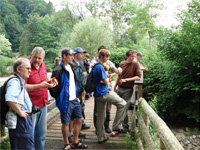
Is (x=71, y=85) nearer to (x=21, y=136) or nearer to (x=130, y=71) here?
(x=21, y=136)

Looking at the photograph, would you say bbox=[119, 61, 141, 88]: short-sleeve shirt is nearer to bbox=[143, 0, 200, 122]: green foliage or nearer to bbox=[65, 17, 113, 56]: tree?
bbox=[143, 0, 200, 122]: green foliage

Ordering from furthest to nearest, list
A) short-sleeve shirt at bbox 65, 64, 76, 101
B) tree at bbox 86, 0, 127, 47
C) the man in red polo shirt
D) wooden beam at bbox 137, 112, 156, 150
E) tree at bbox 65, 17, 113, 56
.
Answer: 1. tree at bbox 86, 0, 127, 47
2. tree at bbox 65, 17, 113, 56
3. short-sleeve shirt at bbox 65, 64, 76, 101
4. the man in red polo shirt
5. wooden beam at bbox 137, 112, 156, 150

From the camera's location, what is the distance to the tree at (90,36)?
25362 mm

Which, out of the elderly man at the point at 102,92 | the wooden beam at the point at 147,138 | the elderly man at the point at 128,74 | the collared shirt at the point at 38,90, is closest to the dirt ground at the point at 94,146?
the elderly man at the point at 102,92

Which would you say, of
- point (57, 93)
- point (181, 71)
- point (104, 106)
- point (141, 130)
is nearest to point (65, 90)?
point (57, 93)

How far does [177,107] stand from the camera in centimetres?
655

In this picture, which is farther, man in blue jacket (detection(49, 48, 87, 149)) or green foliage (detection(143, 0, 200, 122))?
green foliage (detection(143, 0, 200, 122))

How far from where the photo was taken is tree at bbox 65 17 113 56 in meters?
25.4

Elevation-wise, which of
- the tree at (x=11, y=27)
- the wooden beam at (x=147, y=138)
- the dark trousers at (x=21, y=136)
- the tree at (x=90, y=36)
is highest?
the tree at (x=11, y=27)

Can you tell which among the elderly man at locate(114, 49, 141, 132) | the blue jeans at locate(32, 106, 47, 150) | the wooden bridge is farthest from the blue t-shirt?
the blue jeans at locate(32, 106, 47, 150)

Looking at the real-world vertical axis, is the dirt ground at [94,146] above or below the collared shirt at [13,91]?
below

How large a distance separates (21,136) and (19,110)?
1.06 ft

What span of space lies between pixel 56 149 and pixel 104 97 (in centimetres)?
147

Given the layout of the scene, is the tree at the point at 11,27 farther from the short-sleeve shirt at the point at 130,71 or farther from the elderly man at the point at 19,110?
the elderly man at the point at 19,110
